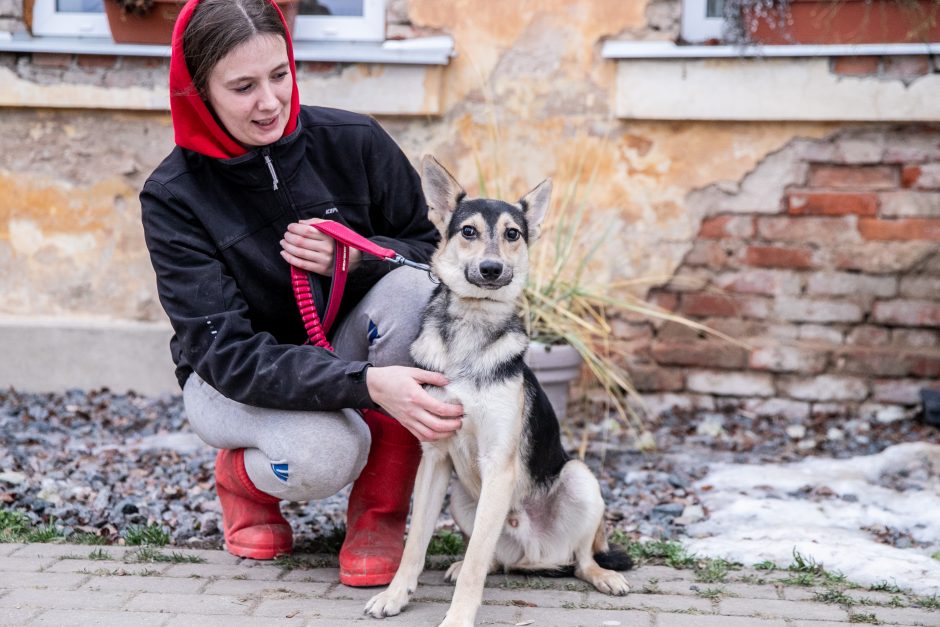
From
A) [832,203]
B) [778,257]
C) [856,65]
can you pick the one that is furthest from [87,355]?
[856,65]

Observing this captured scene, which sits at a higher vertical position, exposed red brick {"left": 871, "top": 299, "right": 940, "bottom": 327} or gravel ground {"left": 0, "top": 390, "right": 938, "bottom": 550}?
exposed red brick {"left": 871, "top": 299, "right": 940, "bottom": 327}

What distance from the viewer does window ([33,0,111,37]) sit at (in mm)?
5617

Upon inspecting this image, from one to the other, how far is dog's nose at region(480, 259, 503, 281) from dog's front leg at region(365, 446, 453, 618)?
1.76 feet

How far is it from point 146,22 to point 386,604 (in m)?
3.82

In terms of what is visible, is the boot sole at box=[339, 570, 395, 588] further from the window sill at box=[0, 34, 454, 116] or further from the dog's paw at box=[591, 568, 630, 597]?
the window sill at box=[0, 34, 454, 116]

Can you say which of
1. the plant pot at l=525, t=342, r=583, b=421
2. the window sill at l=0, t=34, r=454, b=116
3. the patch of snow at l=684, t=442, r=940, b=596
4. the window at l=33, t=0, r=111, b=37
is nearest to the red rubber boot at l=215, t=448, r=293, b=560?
the patch of snow at l=684, t=442, r=940, b=596

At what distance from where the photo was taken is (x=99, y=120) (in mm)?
5527

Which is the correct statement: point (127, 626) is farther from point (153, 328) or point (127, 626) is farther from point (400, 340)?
point (153, 328)

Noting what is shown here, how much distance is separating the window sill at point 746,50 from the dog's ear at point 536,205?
2188mm

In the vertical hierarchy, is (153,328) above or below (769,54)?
below

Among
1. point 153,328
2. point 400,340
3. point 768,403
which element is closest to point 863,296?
point 768,403

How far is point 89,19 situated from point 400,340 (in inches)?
142

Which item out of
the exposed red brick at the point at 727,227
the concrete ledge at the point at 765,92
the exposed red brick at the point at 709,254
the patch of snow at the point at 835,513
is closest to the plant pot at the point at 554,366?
the patch of snow at the point at 835,513

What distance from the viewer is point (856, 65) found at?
502 centimetres
